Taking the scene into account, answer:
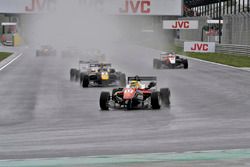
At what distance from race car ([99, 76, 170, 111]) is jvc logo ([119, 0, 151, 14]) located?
63.9 metres

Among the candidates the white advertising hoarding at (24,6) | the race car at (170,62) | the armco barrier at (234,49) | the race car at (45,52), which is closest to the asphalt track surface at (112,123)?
the race car at (170,62)

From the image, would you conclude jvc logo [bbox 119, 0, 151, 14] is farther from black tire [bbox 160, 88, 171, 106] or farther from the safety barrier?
black tire [bbox 160, 88, 171, 106]

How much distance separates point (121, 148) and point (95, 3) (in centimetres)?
6384

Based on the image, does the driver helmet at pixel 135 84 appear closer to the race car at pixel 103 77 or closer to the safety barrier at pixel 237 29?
the race car at pixel 103 77

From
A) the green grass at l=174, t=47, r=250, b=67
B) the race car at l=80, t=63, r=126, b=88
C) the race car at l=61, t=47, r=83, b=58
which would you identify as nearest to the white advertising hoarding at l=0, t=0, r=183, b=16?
the race car at l=61, t=47, r=83, b=58

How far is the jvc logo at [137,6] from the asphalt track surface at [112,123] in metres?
57.2

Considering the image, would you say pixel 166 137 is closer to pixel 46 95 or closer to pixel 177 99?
pixel 177 99

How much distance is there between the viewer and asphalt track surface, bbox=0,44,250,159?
37.0 feet

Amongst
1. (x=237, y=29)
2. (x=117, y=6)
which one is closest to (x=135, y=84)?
(x=237, y=29)

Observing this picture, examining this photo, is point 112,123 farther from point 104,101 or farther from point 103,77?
point 103,77

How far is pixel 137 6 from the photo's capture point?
82.6 m

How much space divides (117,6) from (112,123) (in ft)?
224

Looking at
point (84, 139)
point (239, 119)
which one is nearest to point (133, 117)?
point (239, 119)

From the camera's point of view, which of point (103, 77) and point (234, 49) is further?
point (234, 49)
